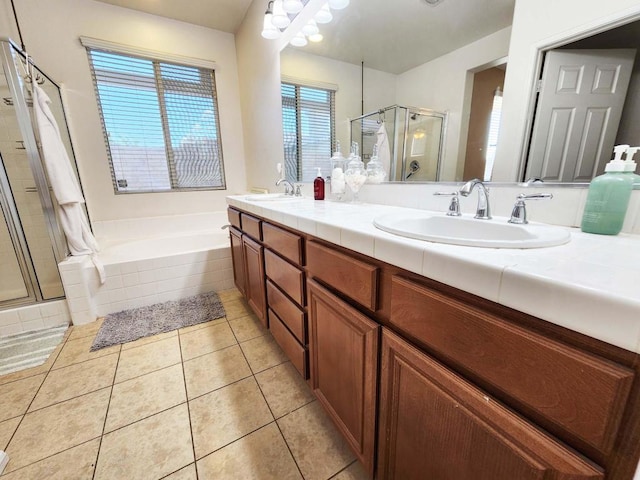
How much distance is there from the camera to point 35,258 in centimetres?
183

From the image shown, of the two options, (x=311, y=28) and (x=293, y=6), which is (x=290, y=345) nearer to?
(x=311, y=28)

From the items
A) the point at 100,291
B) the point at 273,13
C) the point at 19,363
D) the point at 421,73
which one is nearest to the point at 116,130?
the point at 100,291

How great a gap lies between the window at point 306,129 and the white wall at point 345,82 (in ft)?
0.22

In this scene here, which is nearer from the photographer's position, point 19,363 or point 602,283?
point 602,283

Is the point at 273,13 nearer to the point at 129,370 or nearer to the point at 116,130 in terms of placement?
the point at 116,130

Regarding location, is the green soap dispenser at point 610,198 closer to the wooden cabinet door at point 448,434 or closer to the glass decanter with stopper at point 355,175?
the wooden cabinet door at point 448,434

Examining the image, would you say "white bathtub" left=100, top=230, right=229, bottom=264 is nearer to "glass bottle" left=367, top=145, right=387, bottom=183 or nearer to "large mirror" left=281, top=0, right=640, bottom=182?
"glass bottle" left=367, top=145, right=387, bottom=183

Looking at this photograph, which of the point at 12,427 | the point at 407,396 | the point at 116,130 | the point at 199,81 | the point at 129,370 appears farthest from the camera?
the point at 199,81

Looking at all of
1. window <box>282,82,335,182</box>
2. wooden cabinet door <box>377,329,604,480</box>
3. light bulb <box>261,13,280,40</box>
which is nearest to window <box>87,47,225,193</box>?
light bulb <box>261,13,280,40</box>

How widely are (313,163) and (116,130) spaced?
2.16m

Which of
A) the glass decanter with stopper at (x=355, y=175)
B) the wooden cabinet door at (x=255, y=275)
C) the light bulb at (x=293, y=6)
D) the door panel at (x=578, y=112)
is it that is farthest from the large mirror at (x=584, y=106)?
the light bulb at (x=293, y=6)

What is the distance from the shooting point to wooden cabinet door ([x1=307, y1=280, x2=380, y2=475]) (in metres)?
0.70

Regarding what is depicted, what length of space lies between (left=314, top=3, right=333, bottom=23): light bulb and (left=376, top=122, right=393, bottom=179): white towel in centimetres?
76

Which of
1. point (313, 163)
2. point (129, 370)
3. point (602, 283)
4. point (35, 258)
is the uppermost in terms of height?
point (313, 163)
